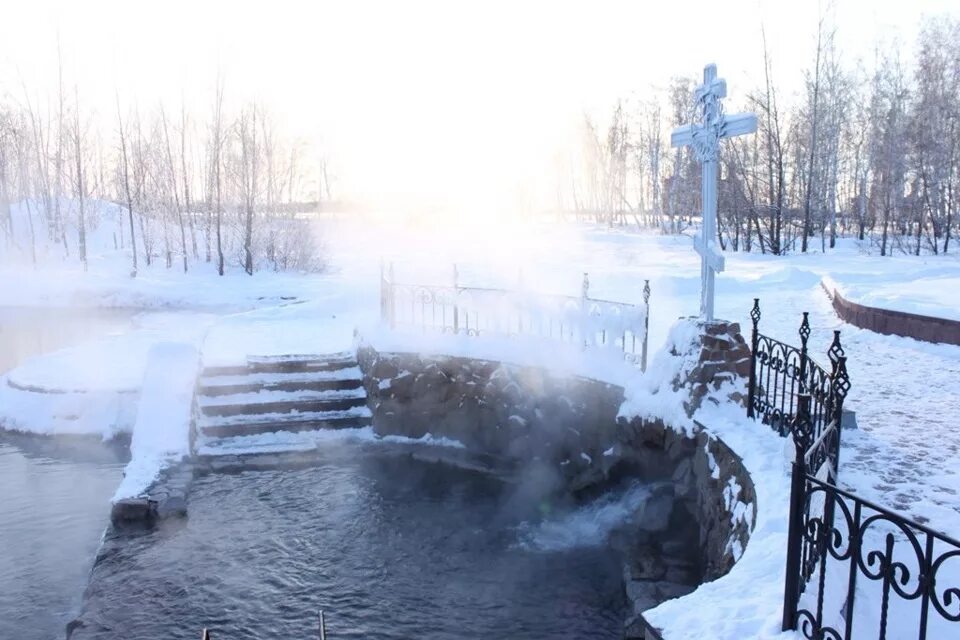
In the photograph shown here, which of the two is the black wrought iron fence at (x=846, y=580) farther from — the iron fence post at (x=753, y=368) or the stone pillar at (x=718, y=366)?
the stone pillar at (x=718, y=366)

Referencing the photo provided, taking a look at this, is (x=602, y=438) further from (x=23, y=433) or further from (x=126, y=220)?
(x=126, y=220)

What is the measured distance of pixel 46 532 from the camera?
8891 mm

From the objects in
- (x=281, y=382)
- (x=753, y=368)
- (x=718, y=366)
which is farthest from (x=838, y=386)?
(x=281, y=382)

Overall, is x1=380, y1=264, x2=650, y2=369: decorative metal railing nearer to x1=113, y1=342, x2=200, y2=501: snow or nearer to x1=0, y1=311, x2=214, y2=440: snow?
x1=113, y1=342, x2=200, y2=501: snow

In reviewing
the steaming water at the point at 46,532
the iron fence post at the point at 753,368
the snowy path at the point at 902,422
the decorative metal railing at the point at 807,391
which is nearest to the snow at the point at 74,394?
the steaming water at the point at 46,532

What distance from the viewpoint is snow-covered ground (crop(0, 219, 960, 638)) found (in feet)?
17.4

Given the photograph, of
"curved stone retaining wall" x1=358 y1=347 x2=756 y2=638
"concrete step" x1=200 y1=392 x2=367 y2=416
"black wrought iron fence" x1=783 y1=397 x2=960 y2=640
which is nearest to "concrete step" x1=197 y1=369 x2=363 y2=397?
"concrete step" x1=200 y1=392 x2=367 y2=416

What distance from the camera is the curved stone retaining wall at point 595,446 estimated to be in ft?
22.8

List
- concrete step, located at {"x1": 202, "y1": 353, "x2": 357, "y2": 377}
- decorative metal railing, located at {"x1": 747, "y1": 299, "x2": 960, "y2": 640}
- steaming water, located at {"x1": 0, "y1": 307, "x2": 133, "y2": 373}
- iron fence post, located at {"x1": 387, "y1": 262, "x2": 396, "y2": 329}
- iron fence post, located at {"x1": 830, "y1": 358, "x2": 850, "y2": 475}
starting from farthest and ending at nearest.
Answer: steaming water, located at {"x1": 0, "y1": 307, "x2": 133, "y2": 373}
iron fence post, located at {"x1": 387, "y1": 262, "x2": 396, "y2": 329}
concrete step, located at {"x1": 202, "y1": 353, "x2": 357, "y2": 377}
iron fence post, located at {"x1": 830, "y1": 358, "x2": 850, "y2": 475}
decorative metal railing, located at {"x1": 747, "y1": 299, "x2": 960, "y2": 640}

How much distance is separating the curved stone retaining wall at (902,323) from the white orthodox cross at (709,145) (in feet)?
17.3

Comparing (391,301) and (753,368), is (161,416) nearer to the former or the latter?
(391,301)

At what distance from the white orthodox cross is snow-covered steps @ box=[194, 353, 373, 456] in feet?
21.0

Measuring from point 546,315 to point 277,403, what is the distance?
465cm

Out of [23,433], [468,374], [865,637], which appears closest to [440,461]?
[468,374]
